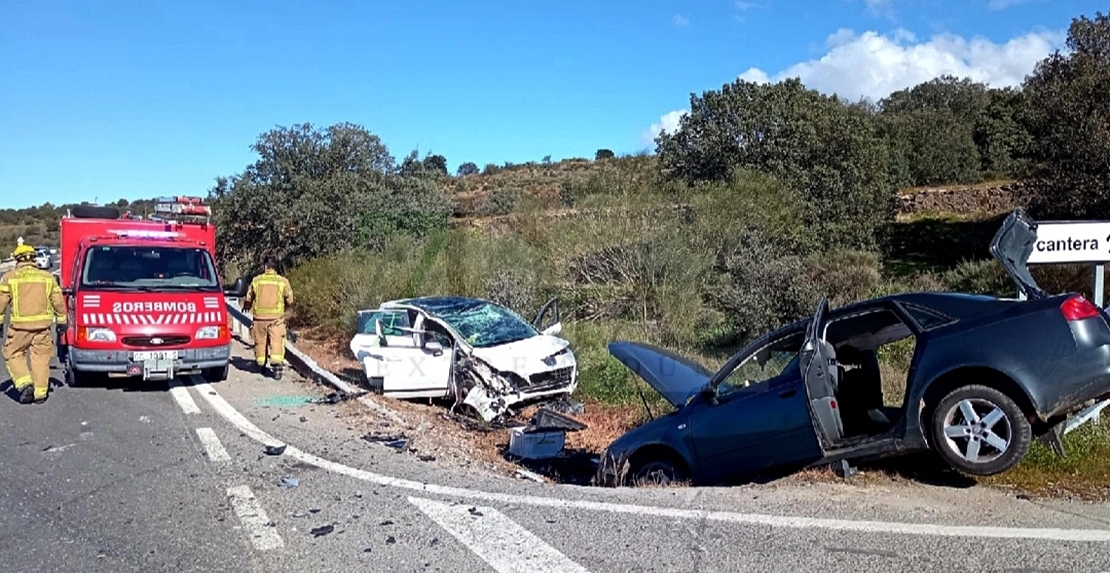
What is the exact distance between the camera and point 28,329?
10.4m

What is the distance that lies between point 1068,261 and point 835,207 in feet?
85.4

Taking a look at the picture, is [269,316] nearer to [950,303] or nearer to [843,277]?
[950,303]

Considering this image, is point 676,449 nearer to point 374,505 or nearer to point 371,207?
point 374,505

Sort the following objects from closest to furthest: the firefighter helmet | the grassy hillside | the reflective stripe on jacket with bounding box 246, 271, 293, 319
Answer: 1. the firefighter helmet
2. the reflective stripe on jacket with bounding box 246, 271, 293, 319
3. the grassy hillside

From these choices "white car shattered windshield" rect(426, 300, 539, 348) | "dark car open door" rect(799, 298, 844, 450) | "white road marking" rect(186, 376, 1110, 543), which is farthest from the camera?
"white car shattered windshield" rect(426, 300, 539, 348)

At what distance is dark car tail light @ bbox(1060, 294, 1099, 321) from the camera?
209 inches

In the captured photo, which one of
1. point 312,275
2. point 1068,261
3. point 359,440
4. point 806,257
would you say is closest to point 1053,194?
point 806,257

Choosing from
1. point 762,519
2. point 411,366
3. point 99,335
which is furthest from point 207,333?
point 762,519

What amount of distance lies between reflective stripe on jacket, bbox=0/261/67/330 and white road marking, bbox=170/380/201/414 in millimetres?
1708

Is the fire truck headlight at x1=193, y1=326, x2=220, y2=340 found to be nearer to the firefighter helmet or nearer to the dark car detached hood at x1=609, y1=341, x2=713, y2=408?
the firefighter helmet

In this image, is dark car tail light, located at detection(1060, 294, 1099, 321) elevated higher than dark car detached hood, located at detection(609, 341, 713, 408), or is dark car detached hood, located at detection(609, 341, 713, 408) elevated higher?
dark car tail light, located at detection(1060, 294, 1099, 321)

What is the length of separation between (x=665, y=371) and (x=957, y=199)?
4058 centimetres

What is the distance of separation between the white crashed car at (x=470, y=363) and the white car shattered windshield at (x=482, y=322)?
1 centimetres

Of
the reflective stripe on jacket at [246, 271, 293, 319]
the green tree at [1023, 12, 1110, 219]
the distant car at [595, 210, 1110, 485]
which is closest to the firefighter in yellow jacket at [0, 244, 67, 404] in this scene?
the reflective stripe on jacket at [246, 271, 293, 319]
